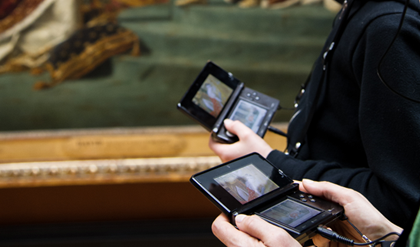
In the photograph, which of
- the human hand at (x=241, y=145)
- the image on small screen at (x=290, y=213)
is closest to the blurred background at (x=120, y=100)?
the human hand at (x=241, y=145)

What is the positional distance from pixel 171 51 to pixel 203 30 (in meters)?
0.25

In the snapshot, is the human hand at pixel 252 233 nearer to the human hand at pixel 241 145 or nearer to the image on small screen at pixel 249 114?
the human hand at pixel 241 145

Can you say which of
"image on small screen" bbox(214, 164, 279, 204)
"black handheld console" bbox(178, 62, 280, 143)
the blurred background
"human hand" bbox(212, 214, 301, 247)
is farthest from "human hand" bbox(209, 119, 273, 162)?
the blurred background

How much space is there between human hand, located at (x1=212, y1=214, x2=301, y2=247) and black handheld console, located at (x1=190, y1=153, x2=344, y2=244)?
0.03 meters

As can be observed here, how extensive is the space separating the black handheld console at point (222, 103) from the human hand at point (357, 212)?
429 millimetres

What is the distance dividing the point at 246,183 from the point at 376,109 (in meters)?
0.30

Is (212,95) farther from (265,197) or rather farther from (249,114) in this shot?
(265,197)

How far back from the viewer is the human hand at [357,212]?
0.60 metres

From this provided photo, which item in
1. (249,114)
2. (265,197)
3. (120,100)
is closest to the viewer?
(265,197)

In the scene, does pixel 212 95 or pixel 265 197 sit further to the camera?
pixel 212 95

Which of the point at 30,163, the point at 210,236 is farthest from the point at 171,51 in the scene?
the point at 210,236

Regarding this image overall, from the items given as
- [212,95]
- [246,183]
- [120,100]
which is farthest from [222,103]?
[120,100]

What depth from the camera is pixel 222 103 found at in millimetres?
1116

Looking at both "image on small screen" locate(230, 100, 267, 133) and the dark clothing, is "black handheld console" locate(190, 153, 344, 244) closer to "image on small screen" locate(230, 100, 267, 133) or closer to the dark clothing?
the dark clothing
